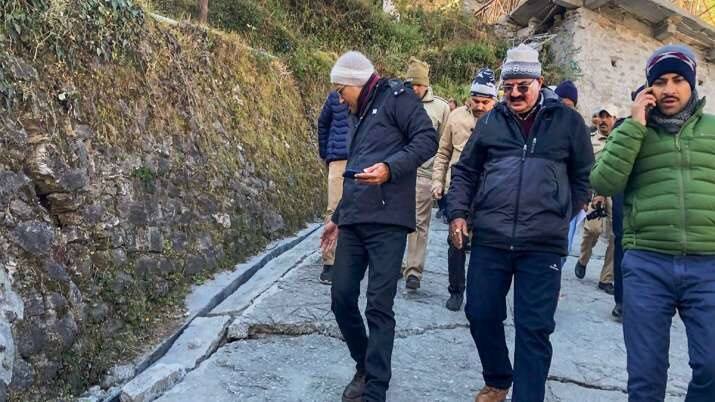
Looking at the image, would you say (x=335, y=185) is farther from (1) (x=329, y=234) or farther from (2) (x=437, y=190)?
(1) (x=329, y=234)

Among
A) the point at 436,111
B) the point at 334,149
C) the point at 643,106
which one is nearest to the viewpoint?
the point at 643,106

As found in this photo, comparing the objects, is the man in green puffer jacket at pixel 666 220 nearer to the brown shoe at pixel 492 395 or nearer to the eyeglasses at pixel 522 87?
the eyeglasses at pixel 522 87

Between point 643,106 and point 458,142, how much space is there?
258 centimetres

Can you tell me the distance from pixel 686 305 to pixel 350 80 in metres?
2.00

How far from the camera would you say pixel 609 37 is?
47.0ft

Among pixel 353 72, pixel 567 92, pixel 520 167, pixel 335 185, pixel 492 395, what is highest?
pixel 567 92

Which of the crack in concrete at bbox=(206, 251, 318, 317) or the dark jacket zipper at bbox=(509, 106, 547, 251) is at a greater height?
the dark jacket zipper at bbox=(509, 106, 547, 251)

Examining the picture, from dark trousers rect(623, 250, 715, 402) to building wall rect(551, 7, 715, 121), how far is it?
40.0 feet

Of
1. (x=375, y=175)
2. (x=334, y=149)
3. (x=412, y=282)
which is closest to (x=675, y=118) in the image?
(x=375, y=175)

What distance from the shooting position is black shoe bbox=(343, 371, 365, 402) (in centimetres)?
329

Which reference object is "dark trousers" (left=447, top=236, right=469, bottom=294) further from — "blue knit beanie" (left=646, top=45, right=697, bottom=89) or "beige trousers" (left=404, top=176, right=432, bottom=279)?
"blue knit beanie" (left=646, top=45, right=697, bottom=89)

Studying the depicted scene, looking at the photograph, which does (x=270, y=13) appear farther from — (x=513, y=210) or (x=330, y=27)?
(x=513, y=210)

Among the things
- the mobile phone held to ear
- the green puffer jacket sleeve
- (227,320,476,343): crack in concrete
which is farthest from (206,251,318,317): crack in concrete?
the green puffer jacket sleeve

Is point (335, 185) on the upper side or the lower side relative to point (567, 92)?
lower
